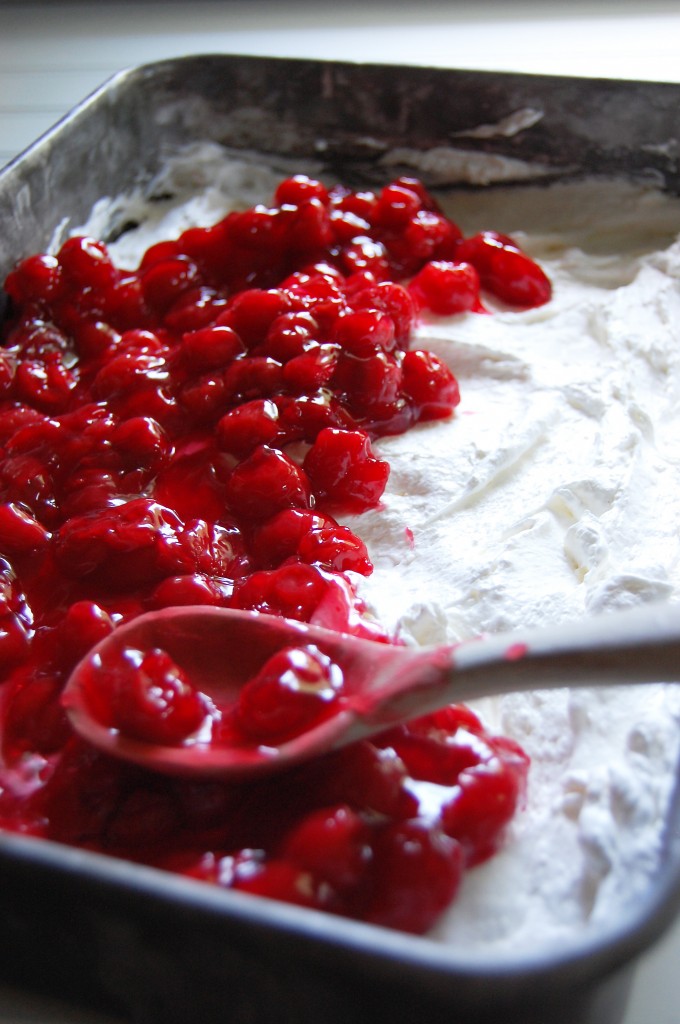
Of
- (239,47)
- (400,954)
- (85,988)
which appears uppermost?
(239,47)

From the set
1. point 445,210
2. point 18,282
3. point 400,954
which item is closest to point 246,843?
point 400,954

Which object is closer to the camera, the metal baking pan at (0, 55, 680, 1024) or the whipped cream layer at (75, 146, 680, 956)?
the metal baking pan at (0, 55, 680, 1024)

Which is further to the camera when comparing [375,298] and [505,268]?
[505,268]

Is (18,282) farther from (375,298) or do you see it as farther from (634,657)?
(634,657)

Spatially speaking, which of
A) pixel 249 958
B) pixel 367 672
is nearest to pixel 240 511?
pixel 367 672

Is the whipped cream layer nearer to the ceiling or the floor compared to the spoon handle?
nearer to the floor
